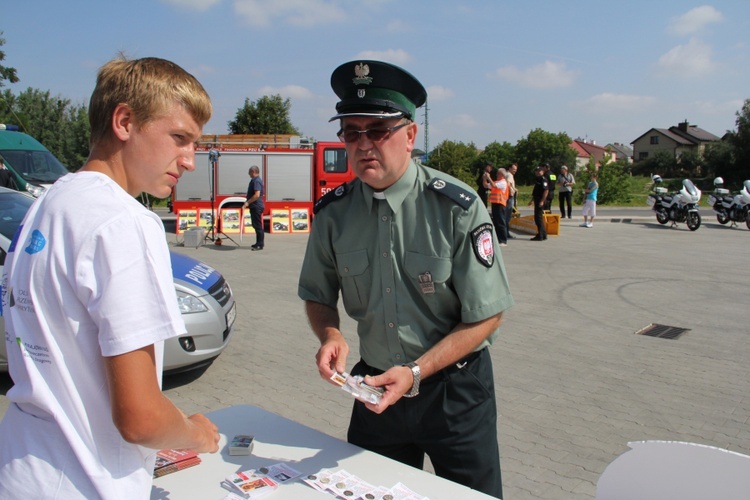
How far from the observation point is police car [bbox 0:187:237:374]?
16.7ft

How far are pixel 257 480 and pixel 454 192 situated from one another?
1.16 meters

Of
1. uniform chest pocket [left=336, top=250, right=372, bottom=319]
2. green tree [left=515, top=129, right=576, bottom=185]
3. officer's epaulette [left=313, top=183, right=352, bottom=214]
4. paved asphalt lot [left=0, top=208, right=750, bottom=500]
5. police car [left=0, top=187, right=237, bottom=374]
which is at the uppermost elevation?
green tree [left=515, top=129, right=576, bottom=185]

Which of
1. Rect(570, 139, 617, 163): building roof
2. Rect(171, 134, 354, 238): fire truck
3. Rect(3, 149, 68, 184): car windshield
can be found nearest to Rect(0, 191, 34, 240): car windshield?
Rect(3, 149, 68, 184): car windshield

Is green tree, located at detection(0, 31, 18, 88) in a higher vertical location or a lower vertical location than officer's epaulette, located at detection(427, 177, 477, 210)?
higher

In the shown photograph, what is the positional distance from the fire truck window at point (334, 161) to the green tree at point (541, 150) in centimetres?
6889

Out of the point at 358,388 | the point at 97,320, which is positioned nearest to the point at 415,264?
the point at 358,388

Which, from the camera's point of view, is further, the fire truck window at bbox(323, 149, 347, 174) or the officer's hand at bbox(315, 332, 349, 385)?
the fire truck window at bbox(323, 149, 347, 174)

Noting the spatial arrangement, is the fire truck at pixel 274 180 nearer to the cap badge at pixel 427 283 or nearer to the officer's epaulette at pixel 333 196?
the officer's epaulette at pixel 333 196

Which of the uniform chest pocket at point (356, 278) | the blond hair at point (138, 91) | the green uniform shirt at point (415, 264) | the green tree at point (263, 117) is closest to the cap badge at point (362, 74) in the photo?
the green uniform shirt at point (415, 264)

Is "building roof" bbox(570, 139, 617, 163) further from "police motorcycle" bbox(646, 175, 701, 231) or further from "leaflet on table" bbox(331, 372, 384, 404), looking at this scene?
"leaflet on table" bbox(331, 372, 384, 404)

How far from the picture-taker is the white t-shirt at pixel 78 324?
1.15m

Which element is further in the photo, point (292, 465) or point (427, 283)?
point (427, 283)

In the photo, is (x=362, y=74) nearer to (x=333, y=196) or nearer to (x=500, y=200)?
(x=333, y=196)

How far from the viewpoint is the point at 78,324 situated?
3.87 feet
